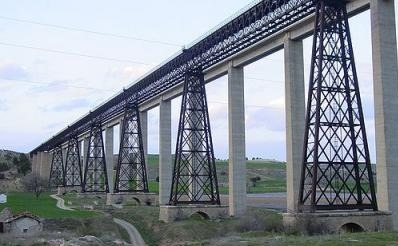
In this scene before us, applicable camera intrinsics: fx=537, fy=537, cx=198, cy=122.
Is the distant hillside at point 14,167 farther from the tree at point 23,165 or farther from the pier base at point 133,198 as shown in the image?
the pier base at point 133,198

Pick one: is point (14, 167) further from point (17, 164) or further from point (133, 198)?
point (133, 198)

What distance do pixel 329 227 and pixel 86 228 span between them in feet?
72.7

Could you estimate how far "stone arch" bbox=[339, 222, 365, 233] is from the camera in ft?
99.9

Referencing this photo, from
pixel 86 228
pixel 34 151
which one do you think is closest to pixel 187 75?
pixel 86 228

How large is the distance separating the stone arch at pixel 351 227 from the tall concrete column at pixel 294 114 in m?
7.75

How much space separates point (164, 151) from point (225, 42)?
24.8 meters

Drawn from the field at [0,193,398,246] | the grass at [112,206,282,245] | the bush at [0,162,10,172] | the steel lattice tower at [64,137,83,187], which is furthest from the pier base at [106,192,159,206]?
the bush at [0,162,10,172]

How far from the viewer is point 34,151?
165750mm

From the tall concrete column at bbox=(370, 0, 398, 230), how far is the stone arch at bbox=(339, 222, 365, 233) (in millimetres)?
2359

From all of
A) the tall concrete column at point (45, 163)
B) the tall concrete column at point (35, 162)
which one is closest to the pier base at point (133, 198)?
the tall concrete column at point (45, 163)

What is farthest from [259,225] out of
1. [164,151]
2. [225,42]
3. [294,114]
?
[164,151]

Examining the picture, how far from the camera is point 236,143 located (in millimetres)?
48531

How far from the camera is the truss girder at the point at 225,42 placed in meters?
38.3

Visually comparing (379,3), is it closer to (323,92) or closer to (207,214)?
(323,92)
